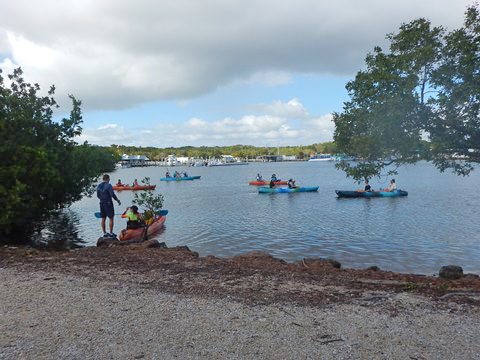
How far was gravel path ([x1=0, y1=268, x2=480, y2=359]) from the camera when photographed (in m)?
4.77

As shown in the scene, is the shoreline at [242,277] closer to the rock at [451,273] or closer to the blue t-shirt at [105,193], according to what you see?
the rock at [451,273]

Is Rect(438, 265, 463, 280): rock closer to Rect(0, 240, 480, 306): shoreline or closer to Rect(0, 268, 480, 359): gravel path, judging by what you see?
Rect(0, 240, 480, 306): shoreline

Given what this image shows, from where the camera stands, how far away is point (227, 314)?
607 cm

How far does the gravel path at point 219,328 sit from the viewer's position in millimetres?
4773

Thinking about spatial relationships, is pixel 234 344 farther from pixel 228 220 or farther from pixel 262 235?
pixel 228 220

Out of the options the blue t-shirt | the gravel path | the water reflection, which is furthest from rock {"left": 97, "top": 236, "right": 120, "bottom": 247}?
the gravel path

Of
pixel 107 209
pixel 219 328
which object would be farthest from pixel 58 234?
pixel 219 328

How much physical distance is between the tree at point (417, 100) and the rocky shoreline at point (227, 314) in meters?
3.21

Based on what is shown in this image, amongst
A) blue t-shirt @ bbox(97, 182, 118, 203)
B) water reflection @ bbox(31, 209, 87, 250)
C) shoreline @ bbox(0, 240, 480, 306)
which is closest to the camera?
shoreline @ bbox(0, 240, 480, 306)

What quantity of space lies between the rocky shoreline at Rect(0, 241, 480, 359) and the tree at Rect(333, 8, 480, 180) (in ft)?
10.5

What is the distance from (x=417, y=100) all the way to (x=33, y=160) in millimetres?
13578

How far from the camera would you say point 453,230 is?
22234 millimetres

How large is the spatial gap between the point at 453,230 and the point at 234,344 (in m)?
21.1

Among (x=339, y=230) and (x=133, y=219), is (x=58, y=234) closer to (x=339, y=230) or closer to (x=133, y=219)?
(x=133, y=219)
